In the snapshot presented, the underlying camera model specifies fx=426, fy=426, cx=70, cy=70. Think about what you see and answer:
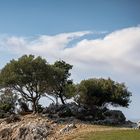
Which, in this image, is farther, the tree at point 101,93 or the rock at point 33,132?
the tree at point 101,93

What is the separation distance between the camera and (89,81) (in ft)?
268

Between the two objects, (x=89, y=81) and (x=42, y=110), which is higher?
(x=89, y=81)

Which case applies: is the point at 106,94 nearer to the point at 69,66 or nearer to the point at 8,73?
the point at 69,66

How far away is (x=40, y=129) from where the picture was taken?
2174 inches

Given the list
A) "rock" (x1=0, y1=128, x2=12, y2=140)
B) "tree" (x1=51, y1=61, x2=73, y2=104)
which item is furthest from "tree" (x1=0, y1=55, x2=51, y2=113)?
"rock" (x1=0, y1=128, x2=12, y2=140)

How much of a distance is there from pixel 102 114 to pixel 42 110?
11.1 m

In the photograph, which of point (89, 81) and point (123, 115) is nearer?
point (123, 115)

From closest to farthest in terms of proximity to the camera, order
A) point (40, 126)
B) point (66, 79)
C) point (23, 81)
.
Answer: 1. point (40, 126)
2. point (23, 81)
3. point (66, 79)

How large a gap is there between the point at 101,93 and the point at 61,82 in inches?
364

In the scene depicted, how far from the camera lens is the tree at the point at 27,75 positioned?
72.0 meters

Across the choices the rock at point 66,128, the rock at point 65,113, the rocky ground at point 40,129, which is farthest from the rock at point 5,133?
the rock at point 65,113

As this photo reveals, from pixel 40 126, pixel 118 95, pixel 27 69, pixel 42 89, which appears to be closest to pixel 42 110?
pixel 42 89

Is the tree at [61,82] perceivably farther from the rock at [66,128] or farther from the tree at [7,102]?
the rock at [66,128]

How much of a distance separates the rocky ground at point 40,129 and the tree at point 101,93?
17976 mm
